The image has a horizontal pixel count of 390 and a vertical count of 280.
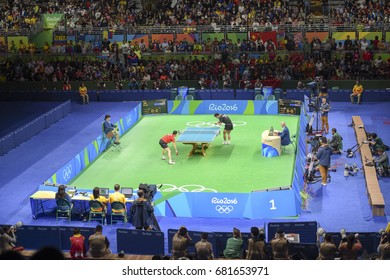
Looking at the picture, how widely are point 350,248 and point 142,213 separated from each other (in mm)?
6572

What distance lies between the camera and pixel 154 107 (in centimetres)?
3875

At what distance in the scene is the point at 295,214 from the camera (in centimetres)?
2230

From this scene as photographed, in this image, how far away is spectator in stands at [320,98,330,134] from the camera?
31.7 m

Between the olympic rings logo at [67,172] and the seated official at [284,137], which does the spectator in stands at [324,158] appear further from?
Answer: the olympic rings logo at [67,172]

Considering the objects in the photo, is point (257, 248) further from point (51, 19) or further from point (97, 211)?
point (51, 19)

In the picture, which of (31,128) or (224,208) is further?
(31,128)

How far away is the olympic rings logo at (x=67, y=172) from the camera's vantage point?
25531 mm

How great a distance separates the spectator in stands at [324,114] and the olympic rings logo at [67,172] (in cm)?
1191

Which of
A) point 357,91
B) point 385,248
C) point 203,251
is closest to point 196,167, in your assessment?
point 203,251

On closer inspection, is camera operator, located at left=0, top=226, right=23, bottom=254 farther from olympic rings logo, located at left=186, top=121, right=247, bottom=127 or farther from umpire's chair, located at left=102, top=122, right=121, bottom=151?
olympic rings logo, located at left=186, top=121, right=247, bottom=127

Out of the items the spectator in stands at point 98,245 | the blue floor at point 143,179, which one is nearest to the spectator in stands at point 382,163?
the blue floor at point 143,179

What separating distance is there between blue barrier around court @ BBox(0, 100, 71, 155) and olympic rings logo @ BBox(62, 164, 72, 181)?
19.1ft

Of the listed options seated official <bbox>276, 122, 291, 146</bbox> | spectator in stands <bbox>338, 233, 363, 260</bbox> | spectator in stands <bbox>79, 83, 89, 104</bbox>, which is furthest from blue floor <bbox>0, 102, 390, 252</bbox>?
spectator in stands <bbox>338, 233, 363, 260</bbox>

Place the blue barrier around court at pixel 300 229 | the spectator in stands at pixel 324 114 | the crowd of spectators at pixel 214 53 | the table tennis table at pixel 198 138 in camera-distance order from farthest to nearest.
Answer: the crowd of spectators at pixel 214 53 < the spectator in stands at pixel 324 114 < the table tennis table at pixel 198 138 < the blue barrier around court at pixel 300 229
